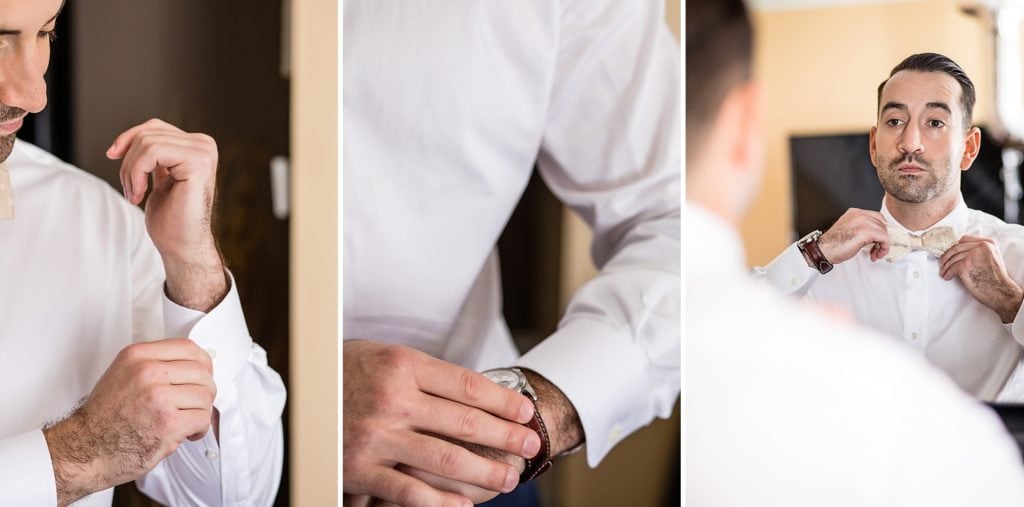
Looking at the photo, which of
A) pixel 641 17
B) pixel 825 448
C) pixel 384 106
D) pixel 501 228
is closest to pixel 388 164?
pixel 384 106

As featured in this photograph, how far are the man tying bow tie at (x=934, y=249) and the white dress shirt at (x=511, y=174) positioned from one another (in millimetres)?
455

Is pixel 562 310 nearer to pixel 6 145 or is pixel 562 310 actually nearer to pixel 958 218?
pixel 958 218

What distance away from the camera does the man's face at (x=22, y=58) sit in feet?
7.65

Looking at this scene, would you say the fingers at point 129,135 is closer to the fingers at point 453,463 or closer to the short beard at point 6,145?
the short beard at point 6,145

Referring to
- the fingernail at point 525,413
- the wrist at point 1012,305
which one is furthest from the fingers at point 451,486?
the wrist at point 1012,305

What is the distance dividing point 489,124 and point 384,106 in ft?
0.91

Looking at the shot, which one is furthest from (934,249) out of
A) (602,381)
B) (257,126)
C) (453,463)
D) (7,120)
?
(7,120)

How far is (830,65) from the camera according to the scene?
229 centimetres

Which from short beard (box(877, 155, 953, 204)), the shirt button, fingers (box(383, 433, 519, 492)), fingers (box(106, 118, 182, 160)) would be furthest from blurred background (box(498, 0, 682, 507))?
fingers (box(106, 118, 182, 160))

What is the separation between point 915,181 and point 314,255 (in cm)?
148

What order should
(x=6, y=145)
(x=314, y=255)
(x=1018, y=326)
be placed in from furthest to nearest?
(x=314, y=255) < (x=6, y=145) < (x=1018, y=326)

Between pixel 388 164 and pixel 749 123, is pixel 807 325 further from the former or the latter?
pixel 388 164

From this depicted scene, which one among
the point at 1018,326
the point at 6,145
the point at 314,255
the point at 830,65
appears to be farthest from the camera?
the point at 314,255

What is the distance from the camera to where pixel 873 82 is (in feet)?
7.42
